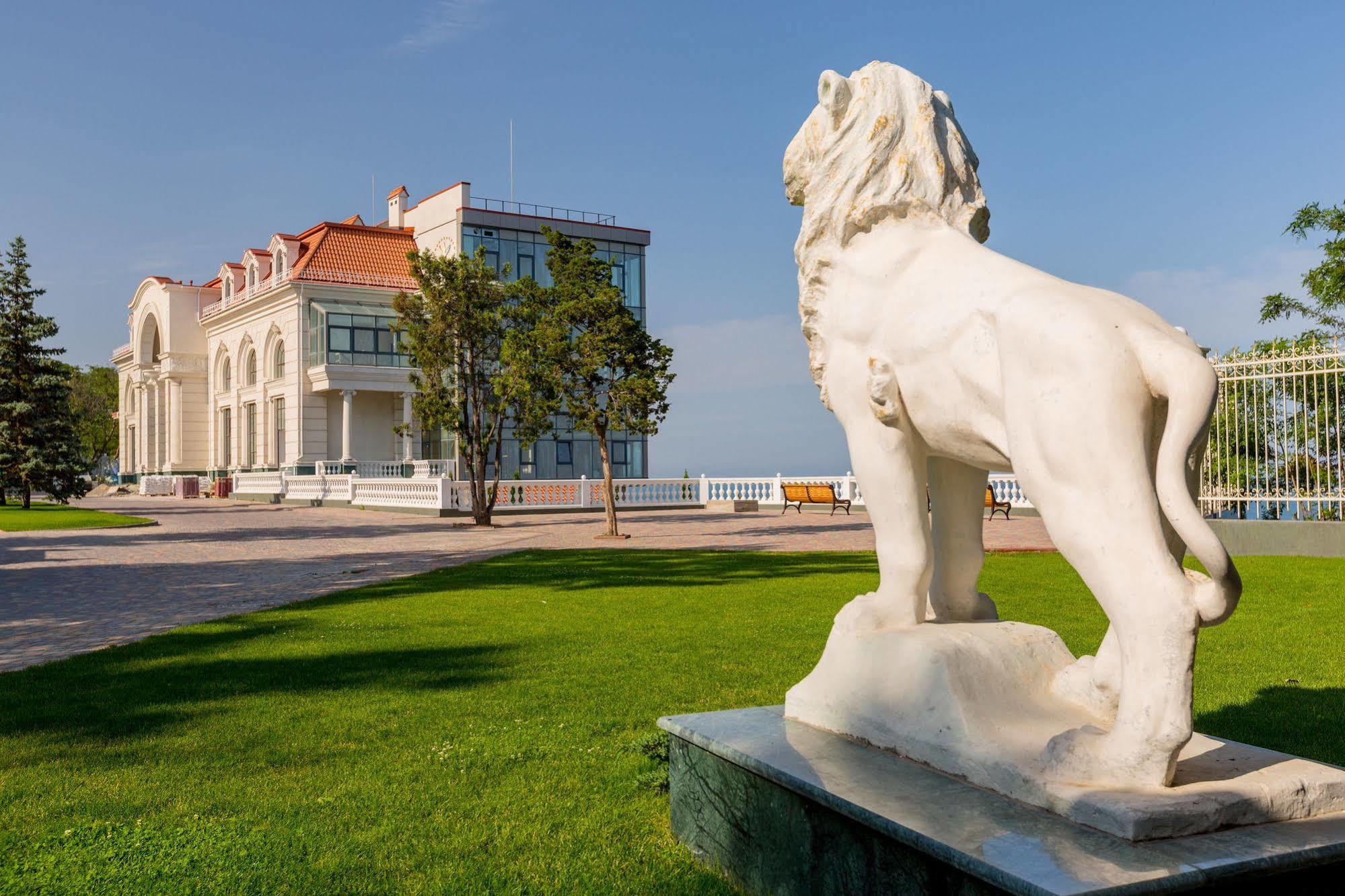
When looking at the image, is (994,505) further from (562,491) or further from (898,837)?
(898,837)

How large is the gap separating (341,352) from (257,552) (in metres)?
22.2

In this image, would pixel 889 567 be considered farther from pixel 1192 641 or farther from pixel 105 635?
pixel 105 635

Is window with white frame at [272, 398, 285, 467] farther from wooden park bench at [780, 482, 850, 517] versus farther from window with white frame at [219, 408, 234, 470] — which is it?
wooden park bench at [780, 482, 850, 517]

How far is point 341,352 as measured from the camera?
36750 millimetres

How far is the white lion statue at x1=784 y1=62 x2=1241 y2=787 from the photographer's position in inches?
79.3

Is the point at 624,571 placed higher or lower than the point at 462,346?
lower

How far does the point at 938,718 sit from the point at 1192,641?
0.69m

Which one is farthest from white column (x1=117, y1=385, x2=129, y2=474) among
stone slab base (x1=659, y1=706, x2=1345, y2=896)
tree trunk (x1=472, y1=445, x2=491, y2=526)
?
stone slab base (x1=659, y1=706, x2=1345, y2=896)

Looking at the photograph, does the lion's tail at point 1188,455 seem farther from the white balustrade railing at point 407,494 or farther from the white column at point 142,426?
the white column at point 142,426

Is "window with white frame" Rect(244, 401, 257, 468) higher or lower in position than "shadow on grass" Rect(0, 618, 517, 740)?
higher

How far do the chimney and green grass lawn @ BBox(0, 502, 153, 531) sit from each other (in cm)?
1758

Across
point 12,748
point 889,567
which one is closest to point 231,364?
point 12,748

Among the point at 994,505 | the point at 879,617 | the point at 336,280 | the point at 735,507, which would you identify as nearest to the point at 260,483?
the point at 336,280

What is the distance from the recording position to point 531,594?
32.3ft
